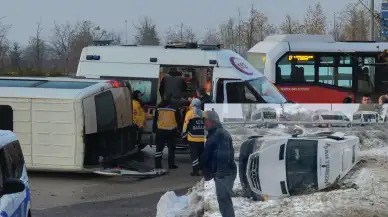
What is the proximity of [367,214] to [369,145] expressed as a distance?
3.58 metres

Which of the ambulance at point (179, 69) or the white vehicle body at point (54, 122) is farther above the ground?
the ambulance at point (179, 69)

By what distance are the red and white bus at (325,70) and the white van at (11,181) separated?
1721 cm

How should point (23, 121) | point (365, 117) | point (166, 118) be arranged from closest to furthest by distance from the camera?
1. point (365, 117)
2. point (23, 121)
3. point (166, 118)

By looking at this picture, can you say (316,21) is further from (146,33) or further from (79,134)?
(79,134)

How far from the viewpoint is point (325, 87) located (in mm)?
23594

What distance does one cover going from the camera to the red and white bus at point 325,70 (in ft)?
77.3

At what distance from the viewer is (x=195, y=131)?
1357 cm

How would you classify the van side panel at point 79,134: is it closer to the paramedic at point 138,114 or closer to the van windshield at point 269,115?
the paramedic at point 138,114

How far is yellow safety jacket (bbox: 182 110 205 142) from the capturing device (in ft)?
44.2

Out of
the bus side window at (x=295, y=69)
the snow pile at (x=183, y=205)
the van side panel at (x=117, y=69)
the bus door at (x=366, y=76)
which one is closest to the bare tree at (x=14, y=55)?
the bus side window at (x=295, y=69)

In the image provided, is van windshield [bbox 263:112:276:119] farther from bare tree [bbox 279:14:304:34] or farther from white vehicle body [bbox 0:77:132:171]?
bare tree [bbox 279:14:304:34]

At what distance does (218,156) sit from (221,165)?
12cm

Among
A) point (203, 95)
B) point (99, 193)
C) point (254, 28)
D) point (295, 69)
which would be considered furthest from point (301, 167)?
point (254, 28)

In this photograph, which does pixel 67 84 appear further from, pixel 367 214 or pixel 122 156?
pixel 367 214
